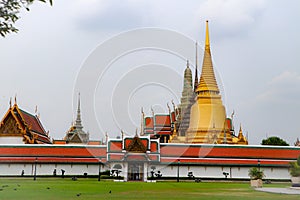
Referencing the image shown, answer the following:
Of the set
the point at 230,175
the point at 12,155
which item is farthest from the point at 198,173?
the point at 12,155

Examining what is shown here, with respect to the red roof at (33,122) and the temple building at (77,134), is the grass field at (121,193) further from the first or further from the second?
the temple building at (77,134)

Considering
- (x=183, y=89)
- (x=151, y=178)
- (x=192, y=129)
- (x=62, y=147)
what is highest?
(x=183, y=89)

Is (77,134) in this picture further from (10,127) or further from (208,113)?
(208,113)

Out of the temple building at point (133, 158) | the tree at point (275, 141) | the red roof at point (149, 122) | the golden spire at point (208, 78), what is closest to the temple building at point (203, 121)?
the golden spire at point (208, 78)

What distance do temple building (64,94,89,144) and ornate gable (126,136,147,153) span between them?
23.4m

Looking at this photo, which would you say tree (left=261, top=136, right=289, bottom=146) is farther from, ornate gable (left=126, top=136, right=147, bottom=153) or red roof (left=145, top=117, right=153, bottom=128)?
ornate gable (left=126, top=136, right=147, bottom=153)

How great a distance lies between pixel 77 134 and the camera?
62.2m

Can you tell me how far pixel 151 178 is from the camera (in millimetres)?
38312

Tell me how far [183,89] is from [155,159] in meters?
25.2

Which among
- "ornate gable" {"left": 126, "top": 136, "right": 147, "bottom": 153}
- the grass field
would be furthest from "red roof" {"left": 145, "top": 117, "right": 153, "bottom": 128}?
the grass field

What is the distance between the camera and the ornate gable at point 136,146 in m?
39.0

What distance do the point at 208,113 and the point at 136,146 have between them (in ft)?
56.3

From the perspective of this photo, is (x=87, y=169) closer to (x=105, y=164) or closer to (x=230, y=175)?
(x=105, y=164)

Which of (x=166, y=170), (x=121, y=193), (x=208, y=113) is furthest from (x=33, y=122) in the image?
(x=121, y=193)
